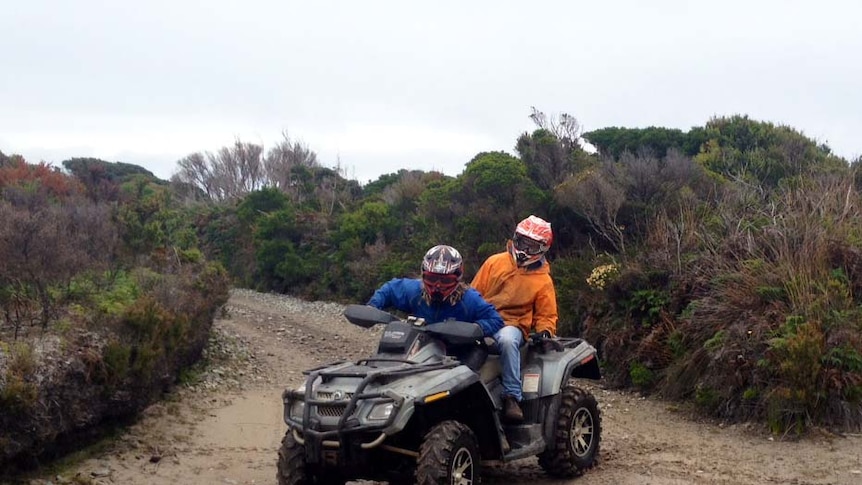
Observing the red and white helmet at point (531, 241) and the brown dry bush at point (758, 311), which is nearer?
the red and white helmet at point (531, 241)

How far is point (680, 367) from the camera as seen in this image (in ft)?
34.6

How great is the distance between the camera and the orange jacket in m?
7.29

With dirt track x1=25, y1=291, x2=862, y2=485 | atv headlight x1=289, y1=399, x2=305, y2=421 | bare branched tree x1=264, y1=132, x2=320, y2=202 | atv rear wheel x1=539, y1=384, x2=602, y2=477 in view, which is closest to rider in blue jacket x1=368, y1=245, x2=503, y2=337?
atv rear wheel x1=539, y1=384, x2=602, y2=477

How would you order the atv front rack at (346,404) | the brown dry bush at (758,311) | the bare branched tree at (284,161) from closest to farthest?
1. the atv front rack at (346,404)
2. the brown dry bush at (758,311)
3. the bare branched tree at (284,161)

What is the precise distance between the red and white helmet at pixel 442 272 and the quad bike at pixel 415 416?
0.32m

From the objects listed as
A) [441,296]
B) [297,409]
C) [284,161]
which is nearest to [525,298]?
[441,296]

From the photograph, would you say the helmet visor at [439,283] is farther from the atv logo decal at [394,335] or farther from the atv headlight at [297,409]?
the atv headlight at [297,409]

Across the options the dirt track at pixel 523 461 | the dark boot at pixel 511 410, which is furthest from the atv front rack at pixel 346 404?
the dirt track at pixel 523 461

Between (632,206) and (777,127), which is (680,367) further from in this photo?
(777,127)

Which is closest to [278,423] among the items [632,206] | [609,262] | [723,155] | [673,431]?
[673,431]

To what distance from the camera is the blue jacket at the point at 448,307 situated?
682 cm

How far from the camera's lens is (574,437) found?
7328 millimetres

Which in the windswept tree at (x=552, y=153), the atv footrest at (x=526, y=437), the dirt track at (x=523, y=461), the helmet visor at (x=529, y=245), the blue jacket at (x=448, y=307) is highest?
the windswept tree at (x=552, y=153)

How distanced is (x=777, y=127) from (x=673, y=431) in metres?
17.4
